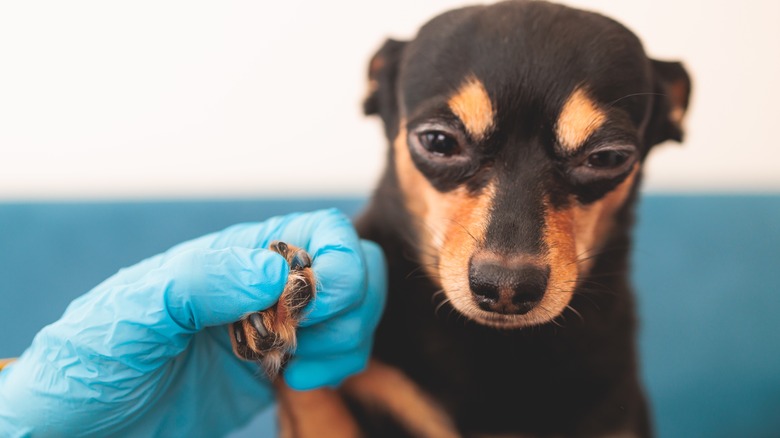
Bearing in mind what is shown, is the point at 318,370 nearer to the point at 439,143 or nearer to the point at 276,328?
the point at 276,328

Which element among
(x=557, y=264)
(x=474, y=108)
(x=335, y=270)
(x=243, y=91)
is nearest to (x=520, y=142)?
(x=474, y=108)

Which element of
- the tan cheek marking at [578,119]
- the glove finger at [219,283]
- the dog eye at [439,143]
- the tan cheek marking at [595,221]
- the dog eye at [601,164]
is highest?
the tan cheek marking at [578,119]

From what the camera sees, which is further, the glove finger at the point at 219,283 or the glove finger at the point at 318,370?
the glove finger at the point at 318,370

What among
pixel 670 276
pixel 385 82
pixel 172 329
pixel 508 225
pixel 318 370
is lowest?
pixel 670 276

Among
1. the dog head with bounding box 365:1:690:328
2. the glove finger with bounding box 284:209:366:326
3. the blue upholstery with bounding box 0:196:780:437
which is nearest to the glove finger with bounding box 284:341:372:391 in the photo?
the glove finger with bounding box 284:209:366:326

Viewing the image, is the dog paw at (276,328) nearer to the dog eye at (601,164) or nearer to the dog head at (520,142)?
the dog head at (520,142)

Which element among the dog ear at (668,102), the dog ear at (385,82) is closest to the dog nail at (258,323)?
the dog ear at (385,82)

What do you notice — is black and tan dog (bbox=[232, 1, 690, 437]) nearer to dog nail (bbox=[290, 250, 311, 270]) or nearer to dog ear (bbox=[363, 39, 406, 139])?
dog ear (bbox=[363, 39, 406, 139])
